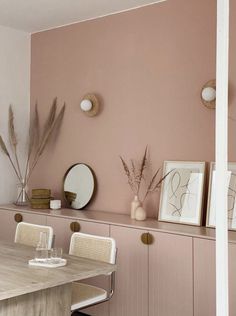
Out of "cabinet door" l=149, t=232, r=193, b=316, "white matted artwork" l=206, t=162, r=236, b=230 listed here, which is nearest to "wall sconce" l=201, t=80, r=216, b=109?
"white matted artwork" l=206, t=162, r=236, b=230

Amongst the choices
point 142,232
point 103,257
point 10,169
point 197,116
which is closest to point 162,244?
point 142,232

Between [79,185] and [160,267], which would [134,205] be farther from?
[79,185]

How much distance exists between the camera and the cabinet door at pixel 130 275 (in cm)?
314

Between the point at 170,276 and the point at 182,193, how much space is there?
648 mm

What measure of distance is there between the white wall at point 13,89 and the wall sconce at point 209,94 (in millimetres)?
2141

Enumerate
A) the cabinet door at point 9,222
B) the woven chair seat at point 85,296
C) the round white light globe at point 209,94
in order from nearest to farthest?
1. the woven chair seat at point 85,296
2. the round white light globe at point 209,94
3. the cabinet door at point 9,222

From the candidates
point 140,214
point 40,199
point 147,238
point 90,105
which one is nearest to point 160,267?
point 147,238

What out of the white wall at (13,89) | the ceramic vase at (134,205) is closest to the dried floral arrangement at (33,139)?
the white wall at (13,89)

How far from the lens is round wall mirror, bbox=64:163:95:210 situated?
407 centimetres

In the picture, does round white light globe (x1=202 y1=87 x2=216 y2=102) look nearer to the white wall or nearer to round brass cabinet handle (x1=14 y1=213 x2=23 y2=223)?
round brass cabinet handle (x1=14 y1=213 x2=23 y2=223)

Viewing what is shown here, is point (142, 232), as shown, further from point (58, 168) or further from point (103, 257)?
point (58, 168)

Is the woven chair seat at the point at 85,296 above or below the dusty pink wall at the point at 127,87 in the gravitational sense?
below

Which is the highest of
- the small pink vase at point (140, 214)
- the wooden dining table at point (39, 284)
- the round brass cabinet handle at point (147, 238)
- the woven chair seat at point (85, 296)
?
the small pink vase at point (140, 214)

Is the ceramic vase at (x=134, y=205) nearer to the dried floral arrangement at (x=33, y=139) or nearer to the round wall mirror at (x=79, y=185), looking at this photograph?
the round wall mirror at (x=79, y=185)
